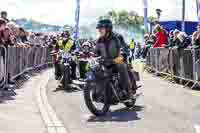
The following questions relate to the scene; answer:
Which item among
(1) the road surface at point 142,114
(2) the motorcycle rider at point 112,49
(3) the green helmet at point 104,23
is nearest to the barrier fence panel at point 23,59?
(1) the road surface at point 142,114

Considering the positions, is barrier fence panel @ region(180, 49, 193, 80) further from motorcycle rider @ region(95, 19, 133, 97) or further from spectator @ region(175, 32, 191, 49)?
motorcycle rider @ region(95, 19, 133, 97)

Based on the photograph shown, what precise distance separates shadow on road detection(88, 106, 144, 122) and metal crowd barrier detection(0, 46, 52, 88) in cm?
439

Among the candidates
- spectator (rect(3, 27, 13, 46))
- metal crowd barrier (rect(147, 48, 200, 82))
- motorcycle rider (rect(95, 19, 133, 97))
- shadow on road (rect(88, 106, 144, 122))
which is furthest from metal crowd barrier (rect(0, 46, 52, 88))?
metal crowd barrier (rect(147, 48, 200, 82))

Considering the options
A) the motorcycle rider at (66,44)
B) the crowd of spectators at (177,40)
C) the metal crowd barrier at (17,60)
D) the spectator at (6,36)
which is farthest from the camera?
the motorcycle rider at (66,44)

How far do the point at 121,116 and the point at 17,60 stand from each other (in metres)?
8.36

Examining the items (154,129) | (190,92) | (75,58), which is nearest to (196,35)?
(190,92)

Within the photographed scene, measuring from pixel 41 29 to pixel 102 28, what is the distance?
39.7 metres

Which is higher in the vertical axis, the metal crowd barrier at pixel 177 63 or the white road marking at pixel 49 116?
the metal crowd barrier at pixel 177 63

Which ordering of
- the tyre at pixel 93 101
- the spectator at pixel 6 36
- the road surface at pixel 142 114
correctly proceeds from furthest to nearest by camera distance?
the spectator at pixel 6 36, the tyre at pixel 93 101, the road surface at pixel 142 114

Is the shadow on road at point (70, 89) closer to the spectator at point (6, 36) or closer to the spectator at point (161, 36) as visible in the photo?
the spectator at point (6, 36)

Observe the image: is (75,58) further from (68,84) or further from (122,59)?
(122,59)

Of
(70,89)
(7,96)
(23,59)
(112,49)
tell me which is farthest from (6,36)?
(23,59)

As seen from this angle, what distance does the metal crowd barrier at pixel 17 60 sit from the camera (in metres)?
16.0

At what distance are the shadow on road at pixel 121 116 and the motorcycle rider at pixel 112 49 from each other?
53 centimetres
